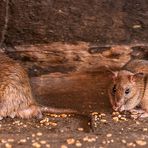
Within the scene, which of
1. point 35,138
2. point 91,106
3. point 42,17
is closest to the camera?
point 35,138

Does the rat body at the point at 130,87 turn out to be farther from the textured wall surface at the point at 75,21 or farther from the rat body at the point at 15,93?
the rat body at the point at 15,93

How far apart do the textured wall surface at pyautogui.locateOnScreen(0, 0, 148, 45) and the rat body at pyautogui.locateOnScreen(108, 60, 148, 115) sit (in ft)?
1.07

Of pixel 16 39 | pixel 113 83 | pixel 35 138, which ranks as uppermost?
pixel 16 39

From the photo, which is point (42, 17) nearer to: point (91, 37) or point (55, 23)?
point (55, 23)

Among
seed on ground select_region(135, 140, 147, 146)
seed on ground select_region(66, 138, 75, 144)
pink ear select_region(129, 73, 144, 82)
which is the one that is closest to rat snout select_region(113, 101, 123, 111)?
pink ear select_region(129, 73, 144, 82)

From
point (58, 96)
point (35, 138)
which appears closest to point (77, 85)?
point (58, 96)

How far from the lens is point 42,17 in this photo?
6227 mm

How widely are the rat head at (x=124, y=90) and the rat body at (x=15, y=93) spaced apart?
1.55ft

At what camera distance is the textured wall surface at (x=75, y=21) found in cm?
615

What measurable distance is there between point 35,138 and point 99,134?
0.63 meters

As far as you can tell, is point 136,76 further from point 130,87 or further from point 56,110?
point 56,110

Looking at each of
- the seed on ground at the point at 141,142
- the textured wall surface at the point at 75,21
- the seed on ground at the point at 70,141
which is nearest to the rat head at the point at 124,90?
the textured wall surface at the point at 75,21

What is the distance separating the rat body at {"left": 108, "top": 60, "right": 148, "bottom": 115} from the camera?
6258 mm

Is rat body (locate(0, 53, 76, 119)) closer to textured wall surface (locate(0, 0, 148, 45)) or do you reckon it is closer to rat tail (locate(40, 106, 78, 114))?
rat tail (locate(40, 106, 78, 114))
